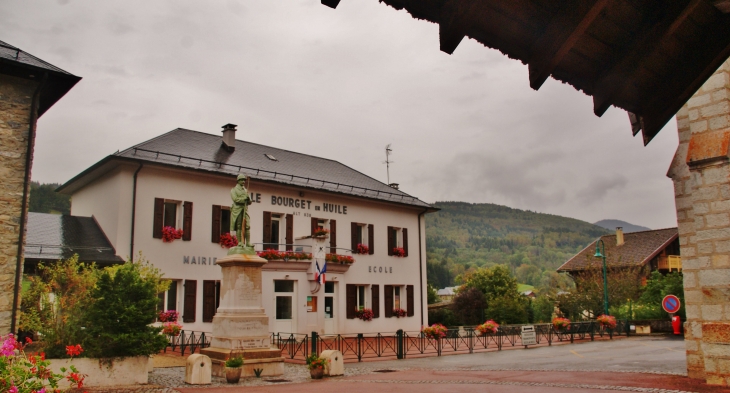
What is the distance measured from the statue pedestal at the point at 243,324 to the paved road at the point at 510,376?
0.58 meters

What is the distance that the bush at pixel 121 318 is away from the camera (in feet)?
35.2

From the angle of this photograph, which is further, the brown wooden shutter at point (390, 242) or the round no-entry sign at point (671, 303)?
the brown wooden shutter at point (390, 242)

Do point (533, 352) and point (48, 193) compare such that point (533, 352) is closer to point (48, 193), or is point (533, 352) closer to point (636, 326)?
point (636, 326)

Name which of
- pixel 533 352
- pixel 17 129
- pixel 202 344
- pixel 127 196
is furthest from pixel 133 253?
pixel 533 352

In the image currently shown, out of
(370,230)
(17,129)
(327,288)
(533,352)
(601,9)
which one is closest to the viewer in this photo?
(601,9)

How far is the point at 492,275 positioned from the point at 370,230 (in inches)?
1042

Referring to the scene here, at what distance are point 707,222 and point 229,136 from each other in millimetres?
19632

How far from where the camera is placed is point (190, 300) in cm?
2042

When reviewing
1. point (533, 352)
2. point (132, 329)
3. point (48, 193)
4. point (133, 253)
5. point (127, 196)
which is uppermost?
point (48, 193)

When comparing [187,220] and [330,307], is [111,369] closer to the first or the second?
[187,220]

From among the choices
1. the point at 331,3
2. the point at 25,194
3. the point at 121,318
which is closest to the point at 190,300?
the point at 25,194

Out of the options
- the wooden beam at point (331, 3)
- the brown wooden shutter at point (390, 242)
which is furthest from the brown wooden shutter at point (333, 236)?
the wooden beam at point (331, 3)

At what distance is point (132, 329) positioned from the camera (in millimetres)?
11039

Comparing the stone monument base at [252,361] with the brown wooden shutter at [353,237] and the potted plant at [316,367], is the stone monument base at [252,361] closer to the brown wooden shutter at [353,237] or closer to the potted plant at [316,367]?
the potted plant at [316,367]
